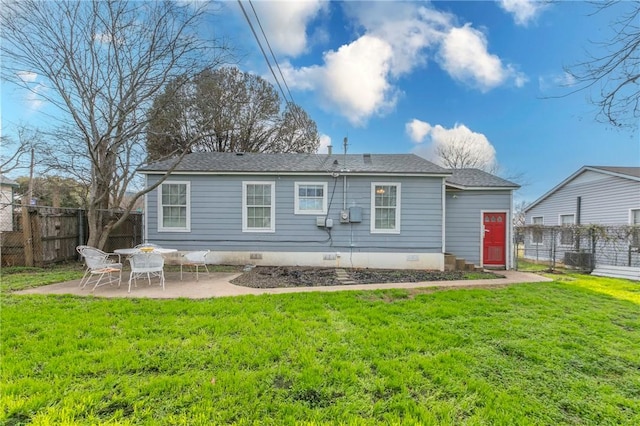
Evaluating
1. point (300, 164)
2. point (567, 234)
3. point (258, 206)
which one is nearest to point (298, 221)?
point (258, 206)

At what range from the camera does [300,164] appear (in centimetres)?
933

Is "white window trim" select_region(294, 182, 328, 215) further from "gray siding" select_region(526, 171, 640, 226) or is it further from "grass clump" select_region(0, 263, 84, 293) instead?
"gray siding" select_region(526, 171, 640, 226)

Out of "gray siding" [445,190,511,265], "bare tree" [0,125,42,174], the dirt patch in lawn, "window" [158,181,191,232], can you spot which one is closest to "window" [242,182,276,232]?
the dirt patch in lawn

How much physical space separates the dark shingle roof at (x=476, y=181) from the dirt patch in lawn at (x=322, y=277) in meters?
3.22

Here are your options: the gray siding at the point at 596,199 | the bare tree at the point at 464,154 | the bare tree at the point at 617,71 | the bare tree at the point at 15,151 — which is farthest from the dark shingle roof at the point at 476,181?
the bare tree at the point at 15,151

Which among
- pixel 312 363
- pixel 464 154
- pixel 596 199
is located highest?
pixel 464 154

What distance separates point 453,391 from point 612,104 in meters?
3.74

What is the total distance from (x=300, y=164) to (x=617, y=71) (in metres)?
7.43

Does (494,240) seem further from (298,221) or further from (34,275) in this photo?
(34,275)

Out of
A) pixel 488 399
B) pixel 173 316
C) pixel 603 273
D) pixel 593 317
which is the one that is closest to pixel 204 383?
pixel 173 316

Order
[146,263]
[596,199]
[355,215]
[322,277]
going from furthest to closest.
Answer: [596,199], [355,215], [322,277], [146,263]

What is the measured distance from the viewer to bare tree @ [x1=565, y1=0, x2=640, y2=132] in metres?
2.98

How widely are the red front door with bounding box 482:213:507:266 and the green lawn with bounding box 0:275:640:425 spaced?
16.2 ft

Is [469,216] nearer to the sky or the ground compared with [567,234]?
nearer to the sky
